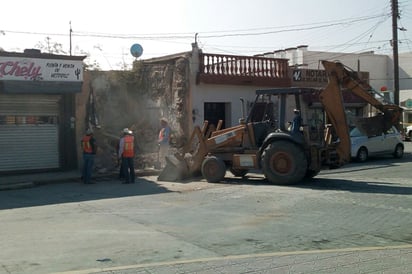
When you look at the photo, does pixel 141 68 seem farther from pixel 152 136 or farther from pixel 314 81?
pixel 314 81

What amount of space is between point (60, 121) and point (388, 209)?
40.5 ft

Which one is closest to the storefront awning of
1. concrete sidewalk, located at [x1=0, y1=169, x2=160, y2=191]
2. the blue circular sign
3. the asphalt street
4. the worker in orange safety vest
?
concrete sidewalk, located at [x1=0, y1=169, x2=160, y2=191]

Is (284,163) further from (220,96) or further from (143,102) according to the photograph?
(143,102)

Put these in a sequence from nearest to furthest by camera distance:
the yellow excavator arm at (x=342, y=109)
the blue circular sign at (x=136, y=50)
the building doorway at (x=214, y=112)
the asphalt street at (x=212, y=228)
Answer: the asphalt street at (x=212, y=228) → the yellow excavator arm at (x=342, y=109) → the building doorway at (x=214, y=112) → the blue circular sign at (x=136, y=50)

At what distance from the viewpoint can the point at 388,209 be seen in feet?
35.9

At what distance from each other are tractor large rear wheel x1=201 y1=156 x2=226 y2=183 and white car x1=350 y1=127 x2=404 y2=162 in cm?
808

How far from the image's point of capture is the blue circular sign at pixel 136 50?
87.1 ft

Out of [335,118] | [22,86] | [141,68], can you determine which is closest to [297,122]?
[335,118]

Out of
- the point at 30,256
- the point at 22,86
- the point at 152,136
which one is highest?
the point at 22,86

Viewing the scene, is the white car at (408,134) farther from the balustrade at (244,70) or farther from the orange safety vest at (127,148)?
the orange safety vest at (127,148)

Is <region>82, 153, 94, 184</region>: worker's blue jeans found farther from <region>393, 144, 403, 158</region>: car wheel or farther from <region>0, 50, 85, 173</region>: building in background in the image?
<region>393, 144, 403, 158</region>: car wheel

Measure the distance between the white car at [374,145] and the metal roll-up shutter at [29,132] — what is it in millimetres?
11695

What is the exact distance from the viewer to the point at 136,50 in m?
26.6

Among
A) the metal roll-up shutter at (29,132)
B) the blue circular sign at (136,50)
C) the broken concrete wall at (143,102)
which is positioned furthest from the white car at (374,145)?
the metal roll-up shutter at (29,132)
